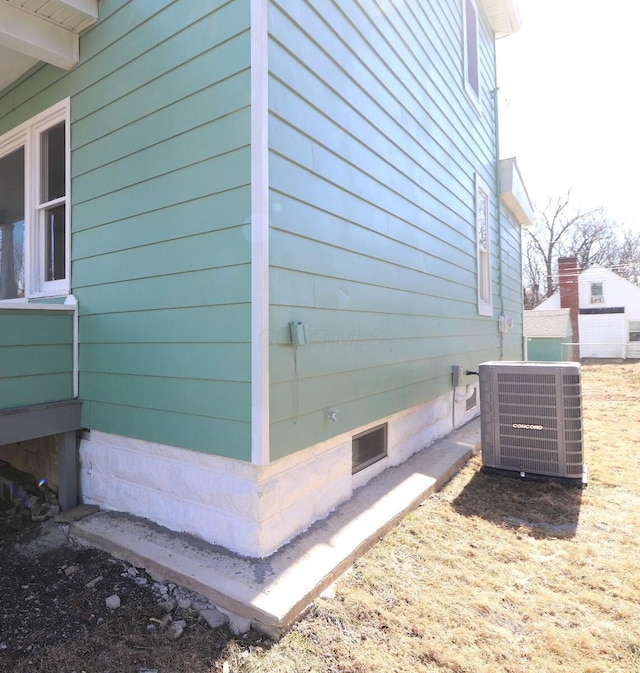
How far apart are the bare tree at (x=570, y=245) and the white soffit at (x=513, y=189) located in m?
23.6

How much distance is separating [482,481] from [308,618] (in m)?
2.47

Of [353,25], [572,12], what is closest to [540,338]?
[572,12]

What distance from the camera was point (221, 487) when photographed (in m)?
2.56

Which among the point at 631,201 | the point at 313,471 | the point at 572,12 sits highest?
the point at 631,201

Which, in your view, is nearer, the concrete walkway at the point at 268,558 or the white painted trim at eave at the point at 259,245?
the concrete walkway at the point at 268,558

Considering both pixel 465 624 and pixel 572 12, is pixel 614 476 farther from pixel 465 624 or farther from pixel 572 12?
pixel 572 12

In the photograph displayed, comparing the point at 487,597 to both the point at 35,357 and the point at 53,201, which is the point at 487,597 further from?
the point at 53,201

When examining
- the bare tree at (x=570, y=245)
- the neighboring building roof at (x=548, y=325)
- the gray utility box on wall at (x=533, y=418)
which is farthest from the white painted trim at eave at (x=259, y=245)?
the bare tree at (x=570, y=245)

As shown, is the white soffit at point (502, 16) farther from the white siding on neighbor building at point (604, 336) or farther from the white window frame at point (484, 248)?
the white siding on neighbor building at point (604, 336)

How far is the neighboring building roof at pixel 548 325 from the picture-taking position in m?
18.3

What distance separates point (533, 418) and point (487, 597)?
2.02 metres

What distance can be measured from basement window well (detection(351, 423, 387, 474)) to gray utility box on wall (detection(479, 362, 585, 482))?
1.00 metres

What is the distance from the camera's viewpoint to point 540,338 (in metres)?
18.1

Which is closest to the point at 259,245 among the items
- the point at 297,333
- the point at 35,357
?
the point at 297,333
